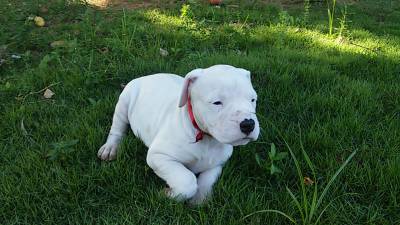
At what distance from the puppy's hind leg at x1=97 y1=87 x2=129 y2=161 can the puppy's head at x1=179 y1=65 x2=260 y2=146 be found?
2.59 feet

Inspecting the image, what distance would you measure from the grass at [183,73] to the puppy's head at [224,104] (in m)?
0.43

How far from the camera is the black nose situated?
244cm

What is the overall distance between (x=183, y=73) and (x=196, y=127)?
69.8 inches

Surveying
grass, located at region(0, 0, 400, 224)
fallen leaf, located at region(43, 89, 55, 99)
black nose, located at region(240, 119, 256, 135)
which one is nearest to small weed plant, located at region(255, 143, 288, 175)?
grass, located at region(0, 0, 400, 224)

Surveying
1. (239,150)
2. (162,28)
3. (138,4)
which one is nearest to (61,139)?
(239,150)

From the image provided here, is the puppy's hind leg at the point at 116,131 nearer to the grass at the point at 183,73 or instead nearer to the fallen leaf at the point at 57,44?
the grass at the point at 183,73

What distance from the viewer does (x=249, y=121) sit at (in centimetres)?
244

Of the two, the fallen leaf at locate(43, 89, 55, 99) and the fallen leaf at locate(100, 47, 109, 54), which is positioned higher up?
the fallen leaf at locate(100, 47, 109, 54)

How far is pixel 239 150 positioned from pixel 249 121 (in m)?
0.82

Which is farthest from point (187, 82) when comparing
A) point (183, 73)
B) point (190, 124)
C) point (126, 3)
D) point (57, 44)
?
point (126, 3)

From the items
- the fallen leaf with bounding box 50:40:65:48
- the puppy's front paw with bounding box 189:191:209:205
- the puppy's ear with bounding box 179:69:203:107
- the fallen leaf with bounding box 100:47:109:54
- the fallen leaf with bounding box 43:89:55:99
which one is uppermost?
the puppy's ear with bounding box 179:69:203:107

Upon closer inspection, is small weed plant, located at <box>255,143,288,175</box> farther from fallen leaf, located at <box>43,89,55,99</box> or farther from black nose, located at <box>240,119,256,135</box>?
fallen leaf, located at <box>43,89,55,99</box>

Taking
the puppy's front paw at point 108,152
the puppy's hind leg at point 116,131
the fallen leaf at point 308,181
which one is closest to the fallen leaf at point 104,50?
the puppy's hind leg at point 116,131

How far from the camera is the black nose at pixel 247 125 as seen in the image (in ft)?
7.99
